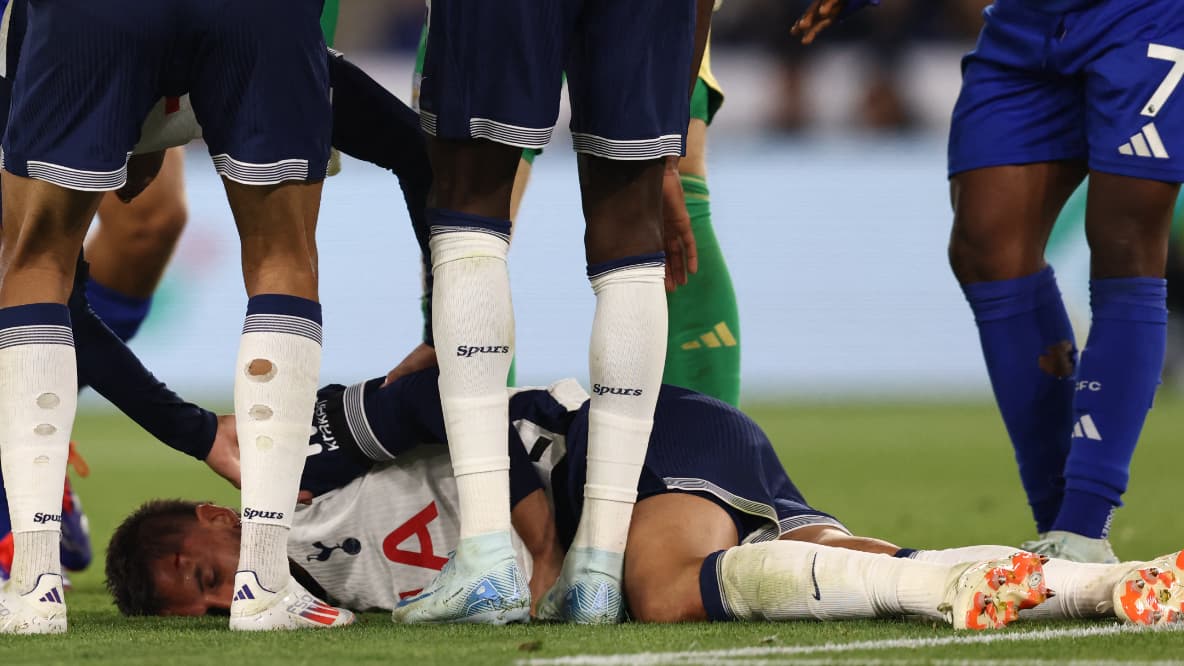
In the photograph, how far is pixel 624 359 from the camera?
2672 millimetres

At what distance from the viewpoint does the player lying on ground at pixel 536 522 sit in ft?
8.38

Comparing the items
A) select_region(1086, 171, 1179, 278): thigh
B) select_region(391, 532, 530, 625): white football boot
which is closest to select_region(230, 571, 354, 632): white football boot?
select_region(391, 532, 530, 625): white football boot

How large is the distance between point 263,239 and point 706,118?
1.76 metres

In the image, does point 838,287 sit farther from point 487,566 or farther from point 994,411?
point 487,566

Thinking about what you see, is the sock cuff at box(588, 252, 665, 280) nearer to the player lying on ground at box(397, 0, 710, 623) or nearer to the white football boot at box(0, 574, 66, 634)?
the player lying on ground at box(397, 0, 710, 623)

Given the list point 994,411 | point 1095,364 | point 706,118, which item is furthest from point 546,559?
point 994,411

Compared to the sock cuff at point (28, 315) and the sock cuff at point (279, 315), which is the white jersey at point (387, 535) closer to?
the sock cuff at point (279, 315)

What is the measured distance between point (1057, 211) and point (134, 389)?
6.53 feet

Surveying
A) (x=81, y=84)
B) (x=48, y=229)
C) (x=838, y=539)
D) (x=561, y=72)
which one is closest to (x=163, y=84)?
(x=81, y=84)

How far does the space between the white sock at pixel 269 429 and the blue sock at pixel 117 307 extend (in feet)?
6.31

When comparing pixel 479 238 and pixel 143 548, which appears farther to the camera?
pixel 143 548

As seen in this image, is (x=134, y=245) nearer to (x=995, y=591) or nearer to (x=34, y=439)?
(x=34, y=439)

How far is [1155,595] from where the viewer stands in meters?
A: 2.30

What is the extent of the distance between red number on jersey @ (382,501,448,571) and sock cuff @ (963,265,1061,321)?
4.26 feet
